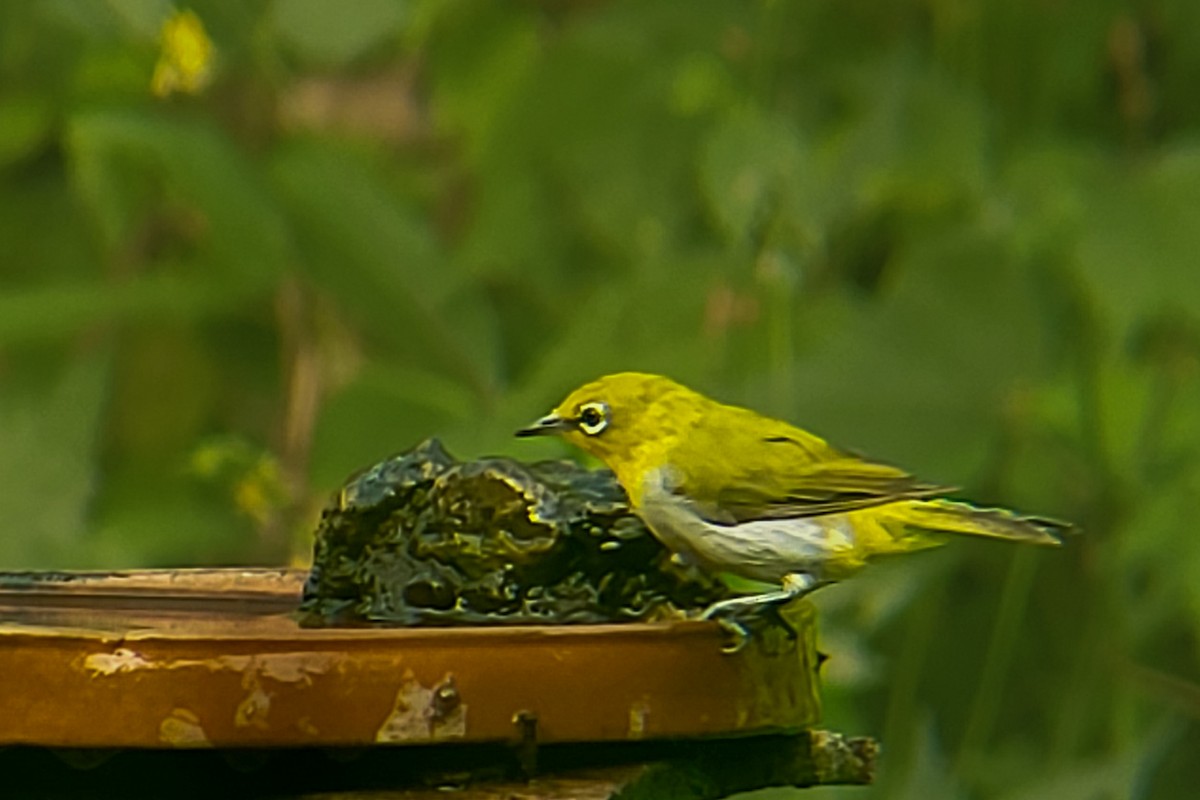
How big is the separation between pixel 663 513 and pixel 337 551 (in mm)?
244

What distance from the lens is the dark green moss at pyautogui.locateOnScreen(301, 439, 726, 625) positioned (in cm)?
144

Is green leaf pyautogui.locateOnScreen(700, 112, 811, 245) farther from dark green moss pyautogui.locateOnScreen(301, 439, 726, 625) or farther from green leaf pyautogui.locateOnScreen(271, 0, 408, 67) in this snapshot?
dark green moss pyautogui.locateOnScreen(301, 439, 726, 625)

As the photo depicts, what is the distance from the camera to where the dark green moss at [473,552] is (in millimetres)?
1442

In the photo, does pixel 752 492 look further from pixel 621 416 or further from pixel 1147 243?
pixel 1147 243

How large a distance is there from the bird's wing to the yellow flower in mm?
1312

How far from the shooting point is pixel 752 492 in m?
1.62

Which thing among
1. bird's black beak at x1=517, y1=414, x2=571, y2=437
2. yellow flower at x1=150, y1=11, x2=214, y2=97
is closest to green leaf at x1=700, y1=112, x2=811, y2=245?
yellow flower at x1=150, y1=11, x2=214, y2=97

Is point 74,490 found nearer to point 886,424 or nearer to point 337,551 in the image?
point 886,424

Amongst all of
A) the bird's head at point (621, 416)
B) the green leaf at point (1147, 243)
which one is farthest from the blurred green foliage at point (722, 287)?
the bird's head at point (621, 416)

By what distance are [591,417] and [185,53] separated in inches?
48.9

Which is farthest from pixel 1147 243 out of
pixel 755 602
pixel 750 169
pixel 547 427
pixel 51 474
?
pixel 51 474

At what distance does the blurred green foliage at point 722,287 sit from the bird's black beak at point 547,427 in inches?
27.3

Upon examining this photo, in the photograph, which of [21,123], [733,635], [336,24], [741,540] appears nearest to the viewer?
[733,635]

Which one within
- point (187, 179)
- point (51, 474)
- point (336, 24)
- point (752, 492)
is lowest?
point (51, 474)
